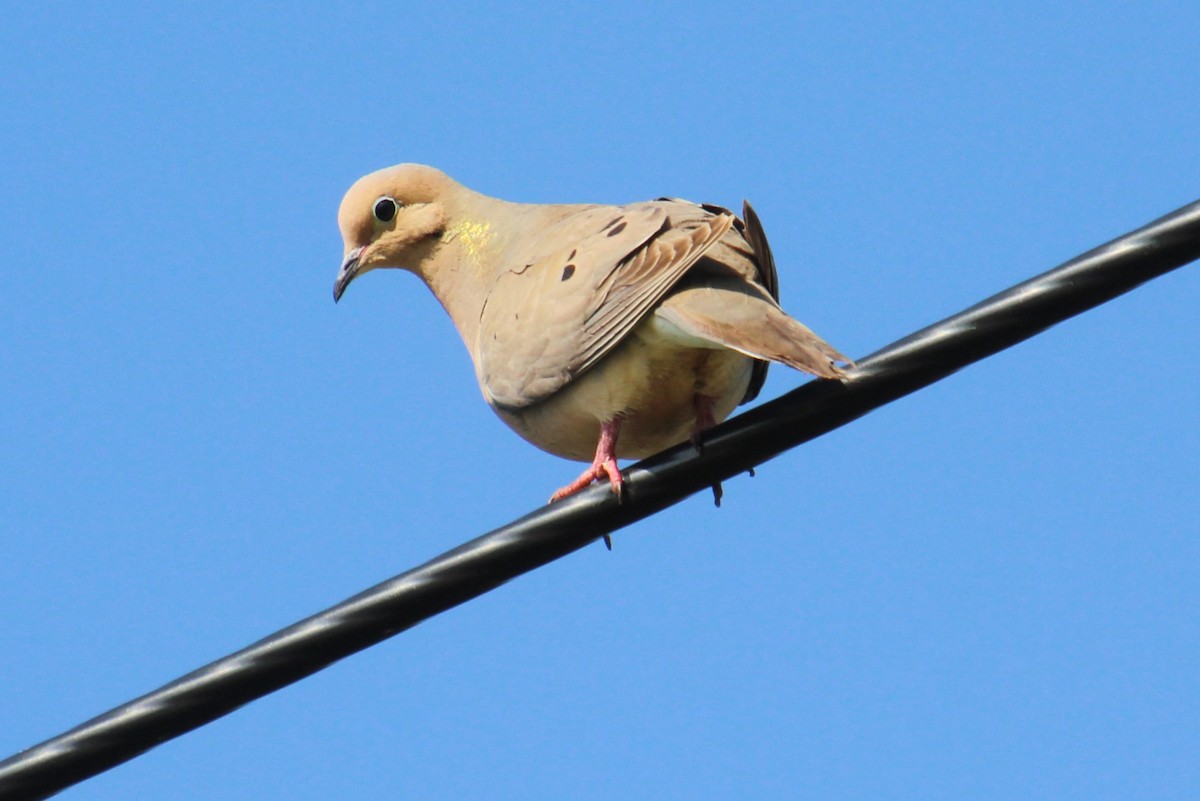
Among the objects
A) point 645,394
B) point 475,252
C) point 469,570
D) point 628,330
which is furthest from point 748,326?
point 475,252

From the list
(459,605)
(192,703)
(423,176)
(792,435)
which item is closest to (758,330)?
(792,435)

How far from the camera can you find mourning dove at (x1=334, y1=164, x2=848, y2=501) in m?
4.77

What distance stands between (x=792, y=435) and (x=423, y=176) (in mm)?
3213

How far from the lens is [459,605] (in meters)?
3.99

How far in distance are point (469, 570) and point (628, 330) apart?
4.18ft

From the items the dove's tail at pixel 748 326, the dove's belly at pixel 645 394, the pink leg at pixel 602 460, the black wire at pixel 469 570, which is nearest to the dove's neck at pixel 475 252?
the dove's belly at pixel 645 394

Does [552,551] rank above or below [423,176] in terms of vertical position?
below

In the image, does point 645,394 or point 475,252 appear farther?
point 475,252

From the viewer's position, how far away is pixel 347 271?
276 inches

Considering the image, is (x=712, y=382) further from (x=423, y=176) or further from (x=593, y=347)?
(x=423, y=176)

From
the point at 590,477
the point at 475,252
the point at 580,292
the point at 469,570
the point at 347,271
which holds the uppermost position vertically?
the point at 347,271

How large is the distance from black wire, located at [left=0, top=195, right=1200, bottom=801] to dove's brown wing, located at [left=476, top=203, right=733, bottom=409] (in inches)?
40.3

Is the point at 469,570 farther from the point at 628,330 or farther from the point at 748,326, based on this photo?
the point at 628,330

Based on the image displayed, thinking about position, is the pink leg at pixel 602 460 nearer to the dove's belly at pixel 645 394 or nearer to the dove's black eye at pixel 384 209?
the dove's belly at pixel 645 394
